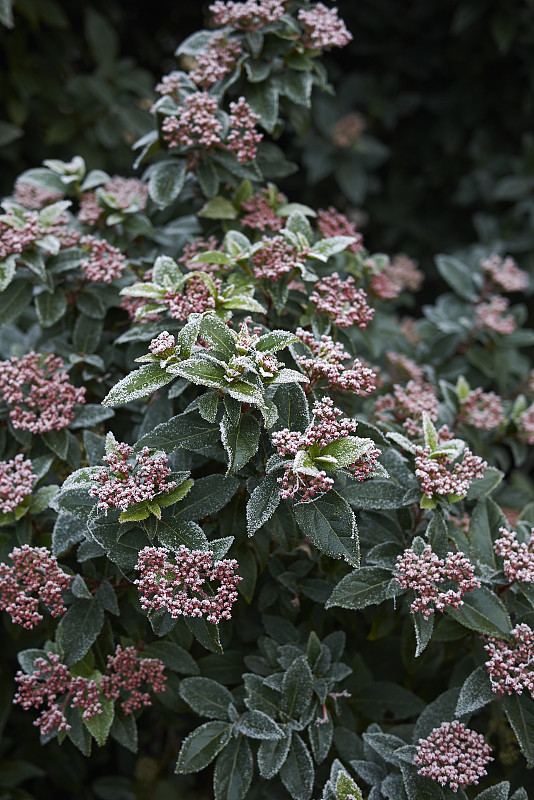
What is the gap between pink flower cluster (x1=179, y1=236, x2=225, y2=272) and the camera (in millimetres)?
1777

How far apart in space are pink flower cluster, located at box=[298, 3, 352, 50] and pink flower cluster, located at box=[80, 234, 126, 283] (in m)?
0.80

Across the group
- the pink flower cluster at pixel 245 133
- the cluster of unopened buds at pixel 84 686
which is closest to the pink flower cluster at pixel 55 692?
the cluster of unopened buds at pixel 84 686

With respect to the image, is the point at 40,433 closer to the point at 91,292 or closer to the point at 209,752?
the point at 91,292

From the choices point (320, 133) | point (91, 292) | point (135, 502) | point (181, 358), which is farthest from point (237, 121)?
point (320, 133)

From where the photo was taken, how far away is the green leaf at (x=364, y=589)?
146 centimetres

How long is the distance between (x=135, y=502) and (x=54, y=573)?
0.28 metres

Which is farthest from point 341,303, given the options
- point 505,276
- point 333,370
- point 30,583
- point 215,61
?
point 505,276

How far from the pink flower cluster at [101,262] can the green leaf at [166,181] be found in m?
0.18

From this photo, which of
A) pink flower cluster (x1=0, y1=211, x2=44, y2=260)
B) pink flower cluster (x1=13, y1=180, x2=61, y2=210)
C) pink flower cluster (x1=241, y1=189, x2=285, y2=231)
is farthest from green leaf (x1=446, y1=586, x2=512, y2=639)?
pink flower cluster (x1=13, y1=180, x2=61, y2=210)

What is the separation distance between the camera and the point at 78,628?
1.55 metres

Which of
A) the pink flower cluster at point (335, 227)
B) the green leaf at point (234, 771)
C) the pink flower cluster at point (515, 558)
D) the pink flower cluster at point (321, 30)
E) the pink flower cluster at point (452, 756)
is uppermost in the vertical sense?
the pink flower cluster at point (321, 30)

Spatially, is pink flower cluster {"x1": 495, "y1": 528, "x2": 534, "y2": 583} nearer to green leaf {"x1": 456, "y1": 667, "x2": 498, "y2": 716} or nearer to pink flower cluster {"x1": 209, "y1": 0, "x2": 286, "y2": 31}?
green leaf {"x1": 456, "y1": 667, "x2": 498, "y2": 716}

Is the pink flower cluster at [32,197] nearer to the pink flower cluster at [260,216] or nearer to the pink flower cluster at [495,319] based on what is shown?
the pink flower cluster at [260,216]

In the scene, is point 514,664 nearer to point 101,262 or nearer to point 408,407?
point 408,407
